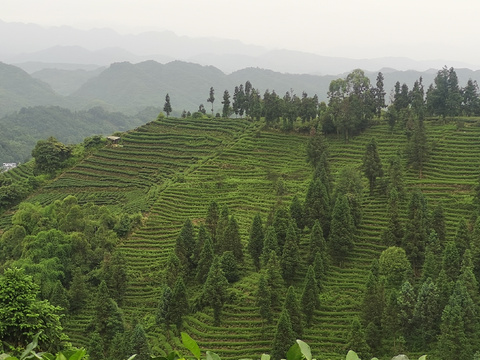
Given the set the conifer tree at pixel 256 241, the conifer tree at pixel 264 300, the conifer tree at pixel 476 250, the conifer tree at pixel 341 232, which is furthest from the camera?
the conifer tree at pixel 256 241

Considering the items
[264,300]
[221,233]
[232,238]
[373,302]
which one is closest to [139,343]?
[264,300]

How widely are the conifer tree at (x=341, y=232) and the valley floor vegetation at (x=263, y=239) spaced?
0.38ft

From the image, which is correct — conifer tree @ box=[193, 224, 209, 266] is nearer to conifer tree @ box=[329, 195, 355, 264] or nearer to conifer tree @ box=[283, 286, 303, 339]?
conifer tree @ box=[329, 195, 355, 264]

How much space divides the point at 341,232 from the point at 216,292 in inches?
456

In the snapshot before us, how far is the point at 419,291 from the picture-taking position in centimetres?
2542

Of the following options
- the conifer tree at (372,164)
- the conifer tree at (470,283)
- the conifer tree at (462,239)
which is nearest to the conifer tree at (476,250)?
the conifer tree at (462,239)

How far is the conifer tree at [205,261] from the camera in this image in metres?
32.2

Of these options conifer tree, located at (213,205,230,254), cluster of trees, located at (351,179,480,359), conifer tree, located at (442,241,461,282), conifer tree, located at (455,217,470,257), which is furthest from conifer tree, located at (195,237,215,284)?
conifer tree, located at (455,217,470,257)

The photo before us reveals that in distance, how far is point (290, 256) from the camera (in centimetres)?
3114

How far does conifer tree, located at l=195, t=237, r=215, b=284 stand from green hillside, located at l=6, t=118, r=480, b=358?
3.83ft

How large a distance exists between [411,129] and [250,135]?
23.2 meters

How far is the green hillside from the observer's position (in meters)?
28.0

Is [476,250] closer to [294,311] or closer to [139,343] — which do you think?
[294,311]

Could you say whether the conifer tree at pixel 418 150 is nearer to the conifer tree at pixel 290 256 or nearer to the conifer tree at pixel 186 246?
the conifer tree at pixel 290 256
